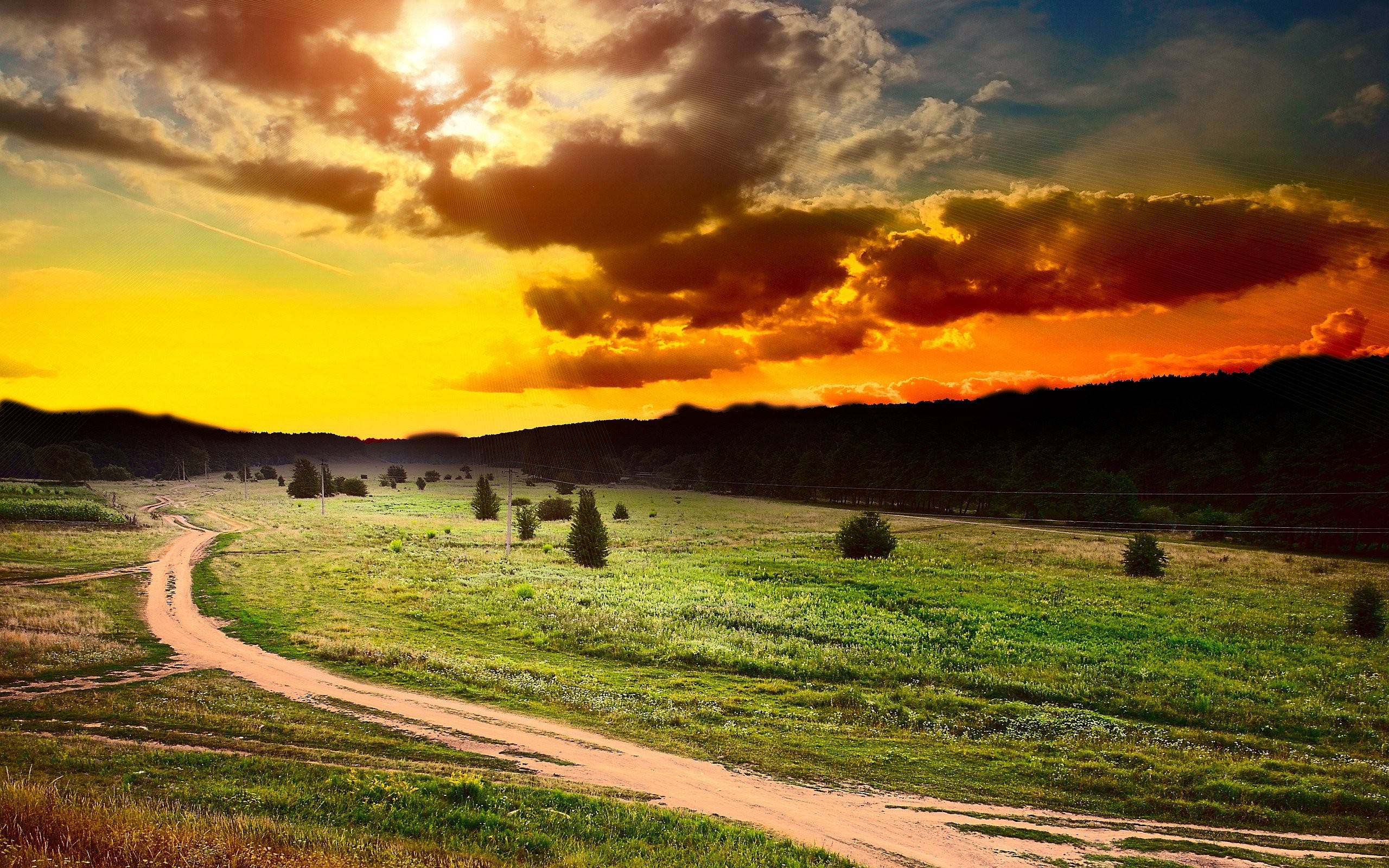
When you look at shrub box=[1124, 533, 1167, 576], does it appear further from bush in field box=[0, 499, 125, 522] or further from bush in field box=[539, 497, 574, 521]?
bush in field box=[0, 499, 125, 522]

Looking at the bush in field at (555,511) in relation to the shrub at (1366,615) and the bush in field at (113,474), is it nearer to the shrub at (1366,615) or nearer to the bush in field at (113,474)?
the shrub at (1366,615)

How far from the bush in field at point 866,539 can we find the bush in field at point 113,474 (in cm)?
19214

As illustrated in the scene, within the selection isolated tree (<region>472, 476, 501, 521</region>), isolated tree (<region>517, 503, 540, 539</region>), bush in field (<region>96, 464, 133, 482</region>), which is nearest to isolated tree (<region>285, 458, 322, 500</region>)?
isolated tree (<region>472, 476, 501, 521</region>)

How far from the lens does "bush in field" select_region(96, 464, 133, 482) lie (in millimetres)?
168750

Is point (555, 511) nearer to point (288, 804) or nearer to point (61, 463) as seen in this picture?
point (288, 804)

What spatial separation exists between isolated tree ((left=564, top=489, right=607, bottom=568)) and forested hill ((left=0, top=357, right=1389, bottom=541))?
57.4 m

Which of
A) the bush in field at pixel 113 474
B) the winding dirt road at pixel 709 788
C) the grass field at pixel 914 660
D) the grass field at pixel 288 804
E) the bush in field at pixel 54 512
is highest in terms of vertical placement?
the bush in field at pixel 113 474

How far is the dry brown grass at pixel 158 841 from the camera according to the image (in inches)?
320

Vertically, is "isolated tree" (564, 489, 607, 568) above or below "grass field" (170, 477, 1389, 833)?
above

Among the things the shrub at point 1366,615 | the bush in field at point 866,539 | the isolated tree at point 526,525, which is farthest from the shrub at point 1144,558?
the isolated tree at point 526,525

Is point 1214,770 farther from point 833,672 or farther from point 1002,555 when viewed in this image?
point 1002,555

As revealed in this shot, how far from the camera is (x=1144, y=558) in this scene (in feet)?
180

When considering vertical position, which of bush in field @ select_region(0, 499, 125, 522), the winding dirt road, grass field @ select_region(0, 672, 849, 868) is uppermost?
bush in field @ select_region(0, 499, 125, 522)

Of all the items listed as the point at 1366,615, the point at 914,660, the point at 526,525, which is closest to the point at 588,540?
the point at 526,525
